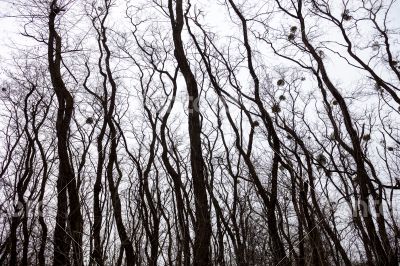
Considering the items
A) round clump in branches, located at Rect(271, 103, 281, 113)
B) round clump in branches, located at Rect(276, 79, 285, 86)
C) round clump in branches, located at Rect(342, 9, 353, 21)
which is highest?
round clump in branches, located at Rect(342, 9, 353, 21)

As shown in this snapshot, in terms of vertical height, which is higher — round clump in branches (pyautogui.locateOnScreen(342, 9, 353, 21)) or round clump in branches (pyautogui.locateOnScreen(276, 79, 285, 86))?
round clump in branches (pyautogui.locateOnScreen(342, 9, 353, 21))

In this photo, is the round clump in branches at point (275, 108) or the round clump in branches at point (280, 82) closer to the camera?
the round clump in branches at point (275, 108)

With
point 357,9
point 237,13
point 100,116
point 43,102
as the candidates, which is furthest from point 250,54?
point 43,102

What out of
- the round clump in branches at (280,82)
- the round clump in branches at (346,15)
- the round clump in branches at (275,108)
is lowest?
the round clump in branches at (275,108)

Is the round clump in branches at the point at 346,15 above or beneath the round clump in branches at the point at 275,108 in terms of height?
above

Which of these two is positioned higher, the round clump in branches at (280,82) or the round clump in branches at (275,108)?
the round clump in branches at (280,82)

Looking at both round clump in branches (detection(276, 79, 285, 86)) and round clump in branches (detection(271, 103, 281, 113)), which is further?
round clump in branches (detection(276, 79, 285, 86))

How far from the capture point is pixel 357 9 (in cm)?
1011

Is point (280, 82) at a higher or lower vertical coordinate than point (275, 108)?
higher

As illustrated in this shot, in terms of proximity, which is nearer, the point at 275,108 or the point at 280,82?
the point at 275,108

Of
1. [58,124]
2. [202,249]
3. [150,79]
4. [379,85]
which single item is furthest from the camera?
[150,79]

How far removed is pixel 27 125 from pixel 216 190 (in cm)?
684

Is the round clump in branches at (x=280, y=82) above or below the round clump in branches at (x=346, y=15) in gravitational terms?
below

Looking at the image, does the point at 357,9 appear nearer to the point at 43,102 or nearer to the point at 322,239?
the point at 322,239
